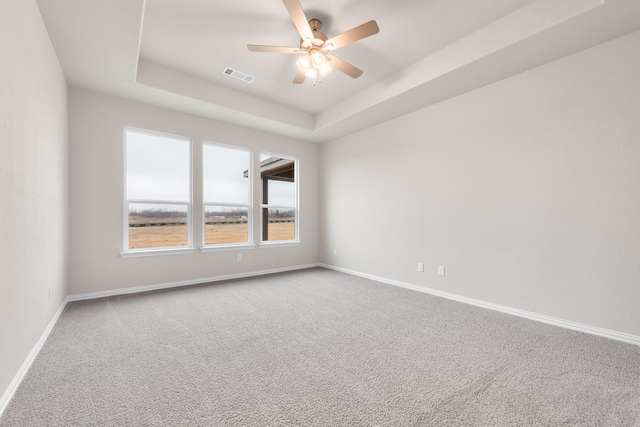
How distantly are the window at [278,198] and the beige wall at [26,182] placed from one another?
9.48ft

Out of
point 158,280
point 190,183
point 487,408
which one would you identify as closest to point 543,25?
point 487,408

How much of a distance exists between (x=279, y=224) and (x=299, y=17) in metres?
3.71

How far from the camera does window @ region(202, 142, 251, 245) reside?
4.41 m

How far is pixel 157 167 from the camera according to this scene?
3998 millimetres

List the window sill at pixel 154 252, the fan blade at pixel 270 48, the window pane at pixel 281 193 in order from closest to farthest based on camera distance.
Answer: the fan blade at pixel 270 48 → the window sill at pixel 154 252 → the window pane at pixel 281 193

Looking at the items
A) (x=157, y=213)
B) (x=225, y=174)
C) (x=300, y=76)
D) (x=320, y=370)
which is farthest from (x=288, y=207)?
(x=320, y=370)

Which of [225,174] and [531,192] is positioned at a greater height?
[225,174]

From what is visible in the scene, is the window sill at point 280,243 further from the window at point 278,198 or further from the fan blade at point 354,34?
the fan blade at point 354,34

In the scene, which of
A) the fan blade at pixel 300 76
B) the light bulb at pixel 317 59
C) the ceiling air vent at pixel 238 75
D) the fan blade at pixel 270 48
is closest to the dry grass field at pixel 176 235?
the ceiling air vent at pixel 238 75

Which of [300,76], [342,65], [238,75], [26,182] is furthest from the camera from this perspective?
[238,75]

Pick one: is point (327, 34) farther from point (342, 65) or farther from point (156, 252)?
point (156, 252)

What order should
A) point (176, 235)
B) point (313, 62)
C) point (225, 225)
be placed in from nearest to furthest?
point (313, 62)
point (176, 235)
point (225, 225)

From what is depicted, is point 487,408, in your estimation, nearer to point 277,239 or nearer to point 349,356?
point 349,356

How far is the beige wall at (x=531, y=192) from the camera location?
2.38 metres
